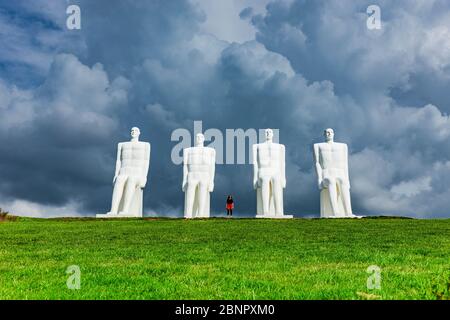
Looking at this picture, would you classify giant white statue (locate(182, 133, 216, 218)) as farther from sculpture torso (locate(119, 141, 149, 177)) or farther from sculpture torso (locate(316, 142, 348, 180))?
sculpture torso (locate(316, 142, 348, 180))

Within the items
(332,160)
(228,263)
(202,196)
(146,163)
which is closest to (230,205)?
(202,196)

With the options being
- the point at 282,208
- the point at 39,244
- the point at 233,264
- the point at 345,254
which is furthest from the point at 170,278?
the point at 282,208

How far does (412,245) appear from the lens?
14.6 metres

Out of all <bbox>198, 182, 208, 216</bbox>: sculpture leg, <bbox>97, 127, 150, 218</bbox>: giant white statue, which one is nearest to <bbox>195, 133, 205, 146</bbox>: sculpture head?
<bbox>198, 182, 208, 216</bbox>: sculpture leg

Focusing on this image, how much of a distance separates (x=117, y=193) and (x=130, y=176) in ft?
3.79

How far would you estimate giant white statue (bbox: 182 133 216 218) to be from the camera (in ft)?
101

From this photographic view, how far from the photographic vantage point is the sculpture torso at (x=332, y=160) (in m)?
30.0

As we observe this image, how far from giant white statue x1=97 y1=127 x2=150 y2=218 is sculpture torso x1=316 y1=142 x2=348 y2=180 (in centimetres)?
946

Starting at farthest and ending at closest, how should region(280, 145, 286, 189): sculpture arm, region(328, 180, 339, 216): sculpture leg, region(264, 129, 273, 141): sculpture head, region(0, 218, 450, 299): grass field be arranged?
region(264, 129, 273, 141): sculpture head
region(280, 145, 286, 189): sculpture arm
region(328, 180, 339, 216): sculpture leg
region(0, 218, 450, 299): grass field

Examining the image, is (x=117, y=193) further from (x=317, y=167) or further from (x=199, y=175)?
(x=317, y=167)

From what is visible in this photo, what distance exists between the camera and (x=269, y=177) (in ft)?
98.2
